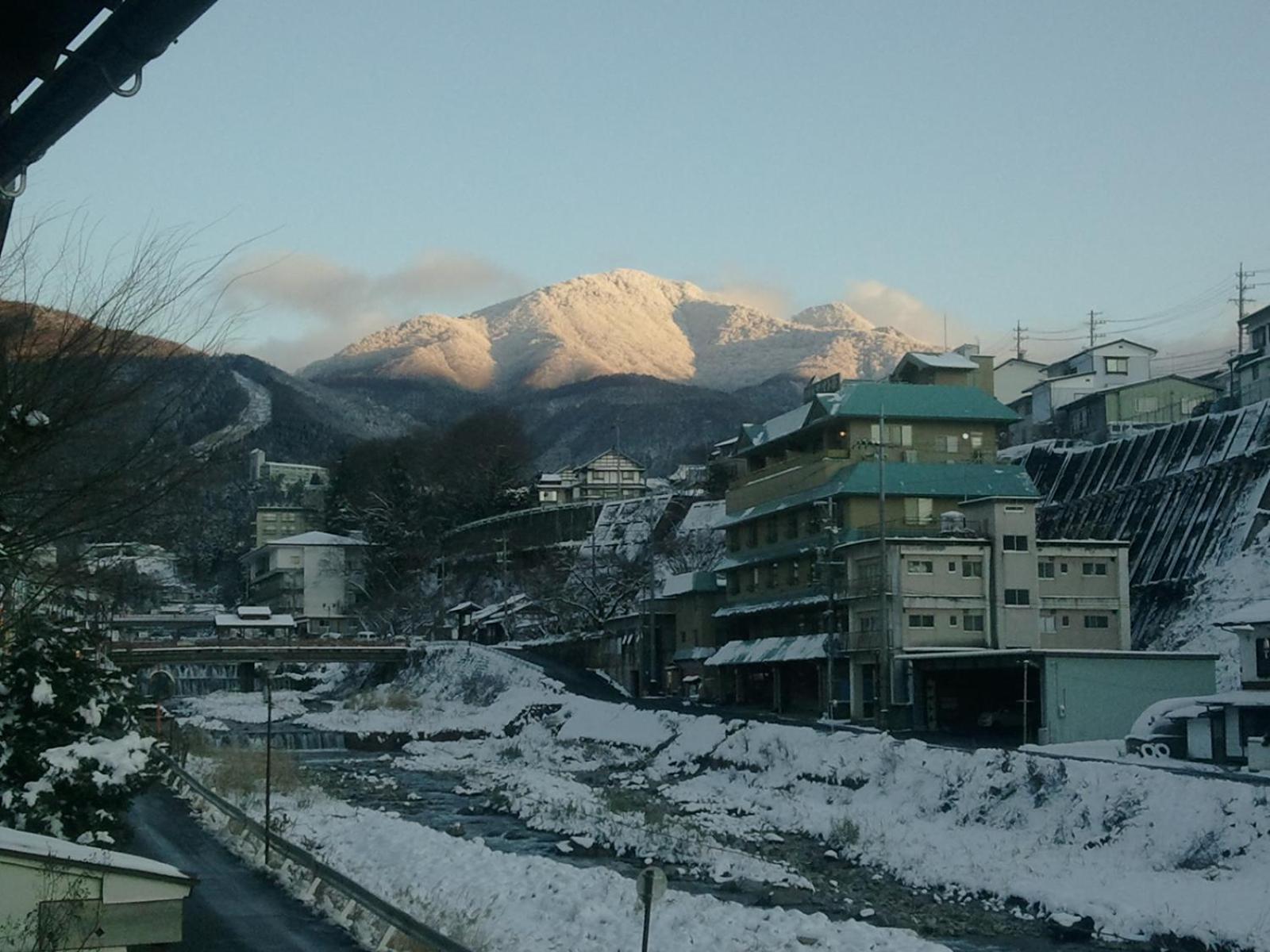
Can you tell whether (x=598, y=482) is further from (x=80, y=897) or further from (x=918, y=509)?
(x=80, y=897)

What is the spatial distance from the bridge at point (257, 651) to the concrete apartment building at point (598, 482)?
36.8 metres

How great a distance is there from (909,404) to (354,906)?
40596mm

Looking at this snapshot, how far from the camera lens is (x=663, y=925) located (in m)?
21.2

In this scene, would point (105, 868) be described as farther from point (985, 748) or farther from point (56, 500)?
point (985, 748)

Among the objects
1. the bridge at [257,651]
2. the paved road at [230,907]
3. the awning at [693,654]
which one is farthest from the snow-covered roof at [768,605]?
the paved road at [230,907]

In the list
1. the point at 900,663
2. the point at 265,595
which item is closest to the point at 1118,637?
the point at 900,663

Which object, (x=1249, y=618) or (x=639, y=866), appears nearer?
(x=639, y=866)

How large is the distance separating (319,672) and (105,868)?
3280 inches

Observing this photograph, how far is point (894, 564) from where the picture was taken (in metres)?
47.3

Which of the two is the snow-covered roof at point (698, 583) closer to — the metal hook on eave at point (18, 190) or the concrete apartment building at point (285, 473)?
the metal hook on eave at point (18, 190)

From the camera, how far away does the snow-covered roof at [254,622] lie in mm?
92438

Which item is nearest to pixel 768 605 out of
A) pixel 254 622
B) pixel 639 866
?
pixel 639 866

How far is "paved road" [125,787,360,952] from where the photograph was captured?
17078mm

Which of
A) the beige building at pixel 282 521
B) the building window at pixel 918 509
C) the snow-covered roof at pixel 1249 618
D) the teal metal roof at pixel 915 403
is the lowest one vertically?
the snow-covered roof at pixel 1249 618
